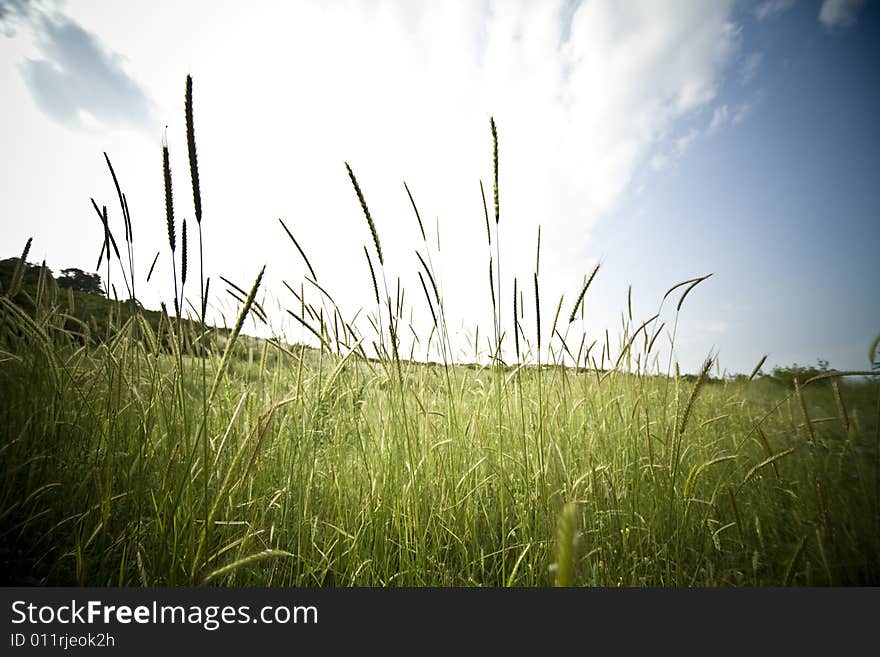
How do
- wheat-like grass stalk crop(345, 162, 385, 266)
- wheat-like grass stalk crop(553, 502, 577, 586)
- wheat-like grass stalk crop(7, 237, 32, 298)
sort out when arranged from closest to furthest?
wheat-like grass stalk crop(553, 502, 577, 586) < wheat-like grass stalk crop(345, 162, 385, 266) < wheat-like grass stalk crop(7, 237, 32, 298)

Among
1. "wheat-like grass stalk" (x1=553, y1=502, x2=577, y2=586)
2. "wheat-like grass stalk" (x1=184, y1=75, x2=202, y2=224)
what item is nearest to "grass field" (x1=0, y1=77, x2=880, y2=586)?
"wheat-like grass stalk" (x1=184, y1=75, x2=202, y2=224)

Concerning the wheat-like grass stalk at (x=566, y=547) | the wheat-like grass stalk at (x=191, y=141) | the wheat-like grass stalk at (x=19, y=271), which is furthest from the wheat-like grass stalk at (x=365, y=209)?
the wheat-like grass stalk at (x=19, y=271)

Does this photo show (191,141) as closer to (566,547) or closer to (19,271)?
(566,547)

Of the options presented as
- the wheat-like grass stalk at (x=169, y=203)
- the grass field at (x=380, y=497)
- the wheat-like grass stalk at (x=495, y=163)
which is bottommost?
the grass field at (x=380, y=497)

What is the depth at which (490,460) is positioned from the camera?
167 cm

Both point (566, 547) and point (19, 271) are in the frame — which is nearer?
point (566, 547)

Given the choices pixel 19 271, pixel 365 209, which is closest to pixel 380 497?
pixel 365 209

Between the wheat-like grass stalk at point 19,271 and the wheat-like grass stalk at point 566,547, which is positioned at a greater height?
the wheat-like grass stalk at point 19,271

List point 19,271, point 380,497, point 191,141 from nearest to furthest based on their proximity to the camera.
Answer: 1. point 191,141
2. point 380,497
3. point 19,271

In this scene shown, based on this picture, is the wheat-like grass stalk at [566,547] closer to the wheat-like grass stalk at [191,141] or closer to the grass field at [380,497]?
the grass field at [380,497]

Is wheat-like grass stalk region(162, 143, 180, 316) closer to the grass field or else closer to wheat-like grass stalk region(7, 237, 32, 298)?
the grass field

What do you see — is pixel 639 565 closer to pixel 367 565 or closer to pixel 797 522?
pixel 797 522

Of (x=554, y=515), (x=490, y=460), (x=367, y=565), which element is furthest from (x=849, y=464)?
(x=367, y=565)

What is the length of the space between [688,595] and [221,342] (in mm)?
3884
